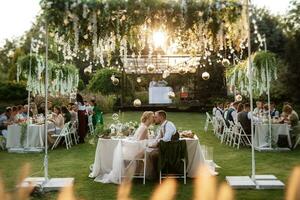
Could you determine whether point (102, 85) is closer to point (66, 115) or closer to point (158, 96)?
point (158, 96)

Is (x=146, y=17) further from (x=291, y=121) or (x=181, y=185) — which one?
(x=291, y=121)

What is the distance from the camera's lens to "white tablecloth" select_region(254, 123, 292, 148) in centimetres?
1110

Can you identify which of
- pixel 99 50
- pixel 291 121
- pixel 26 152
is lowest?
pixel 26 152

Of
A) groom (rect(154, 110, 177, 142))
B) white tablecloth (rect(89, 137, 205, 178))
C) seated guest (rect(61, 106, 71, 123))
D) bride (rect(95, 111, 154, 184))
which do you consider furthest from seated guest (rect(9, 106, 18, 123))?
groom (rect(154, 110, 177, 142))

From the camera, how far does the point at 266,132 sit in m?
11.2

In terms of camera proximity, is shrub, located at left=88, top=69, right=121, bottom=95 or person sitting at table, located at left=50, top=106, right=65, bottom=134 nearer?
person sitting at table, located at left=50, top=106, right=65, bottom=134

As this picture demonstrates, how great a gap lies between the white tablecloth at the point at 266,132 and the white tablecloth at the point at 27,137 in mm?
5000

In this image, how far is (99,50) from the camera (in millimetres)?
7484

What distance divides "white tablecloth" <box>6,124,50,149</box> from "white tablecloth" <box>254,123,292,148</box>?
5000 millimetres

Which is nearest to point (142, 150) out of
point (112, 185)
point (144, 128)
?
point (144, 128)

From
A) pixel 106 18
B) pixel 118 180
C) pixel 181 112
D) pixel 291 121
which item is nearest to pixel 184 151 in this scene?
pixel 118 180

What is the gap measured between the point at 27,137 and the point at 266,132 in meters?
5.49

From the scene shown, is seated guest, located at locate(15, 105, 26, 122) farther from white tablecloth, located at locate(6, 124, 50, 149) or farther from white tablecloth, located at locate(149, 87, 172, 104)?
white tablecloth, located at locate(149, 87, 172, 104)

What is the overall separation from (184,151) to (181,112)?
20.3m
